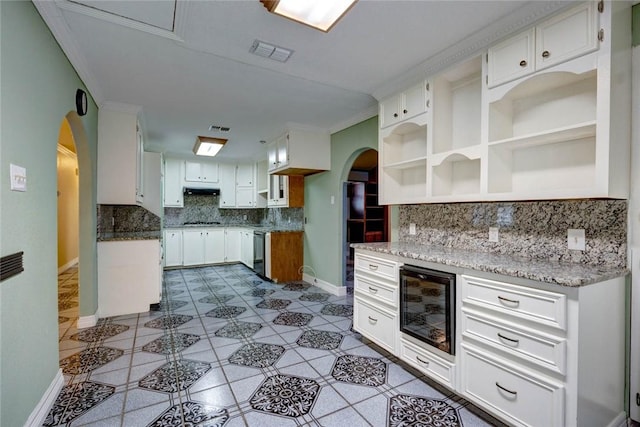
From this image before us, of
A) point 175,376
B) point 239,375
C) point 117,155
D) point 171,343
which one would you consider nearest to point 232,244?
point 117,155

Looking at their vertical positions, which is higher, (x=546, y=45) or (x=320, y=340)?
(x=546, y=45)

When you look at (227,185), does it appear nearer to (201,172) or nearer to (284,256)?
(201,172)

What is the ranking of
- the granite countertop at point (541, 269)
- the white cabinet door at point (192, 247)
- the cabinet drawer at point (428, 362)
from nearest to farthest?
the granite countertop at point (541, 269), the cabinet drawer at point (428, 362), the white cabinet door at point (192, 247)

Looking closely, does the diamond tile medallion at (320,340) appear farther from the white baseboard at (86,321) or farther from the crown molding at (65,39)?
the crown molding at (65,39)

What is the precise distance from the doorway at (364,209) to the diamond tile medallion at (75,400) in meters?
4.13

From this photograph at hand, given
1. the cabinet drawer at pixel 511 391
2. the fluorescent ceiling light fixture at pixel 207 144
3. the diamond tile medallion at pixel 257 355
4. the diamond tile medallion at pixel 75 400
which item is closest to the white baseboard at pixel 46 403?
the diamond tile medallion at pixel 75 400

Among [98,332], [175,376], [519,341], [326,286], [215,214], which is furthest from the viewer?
[215,214]

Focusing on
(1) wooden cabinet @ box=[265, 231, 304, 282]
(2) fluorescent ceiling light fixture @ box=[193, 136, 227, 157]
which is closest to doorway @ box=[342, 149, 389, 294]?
(1) wooden cabinet @ box=[265, 231, 304, 282]

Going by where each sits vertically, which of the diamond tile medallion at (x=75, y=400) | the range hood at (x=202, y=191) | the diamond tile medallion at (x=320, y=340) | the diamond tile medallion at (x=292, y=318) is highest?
the range hood at (x=202, y=191)

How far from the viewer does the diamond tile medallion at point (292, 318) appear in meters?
3.27

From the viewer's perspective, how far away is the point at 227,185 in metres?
7.03

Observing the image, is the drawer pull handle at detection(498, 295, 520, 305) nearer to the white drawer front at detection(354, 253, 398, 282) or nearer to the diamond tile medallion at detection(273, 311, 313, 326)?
the white drawer front at detection(354, 253, 398, 282)

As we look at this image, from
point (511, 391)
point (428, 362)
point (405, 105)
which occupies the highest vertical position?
point (405, 105)

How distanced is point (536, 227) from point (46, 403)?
3.32 metres
